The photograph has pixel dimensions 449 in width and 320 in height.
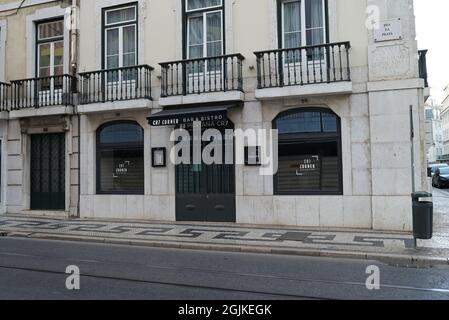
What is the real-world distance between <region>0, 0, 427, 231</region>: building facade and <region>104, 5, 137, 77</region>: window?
0.04 m

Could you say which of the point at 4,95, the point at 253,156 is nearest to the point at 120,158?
the point at 253,156

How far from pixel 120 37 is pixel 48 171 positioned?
5.49 metres

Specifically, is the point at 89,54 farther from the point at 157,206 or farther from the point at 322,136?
the point at 322,136

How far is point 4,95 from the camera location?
52.6 ft

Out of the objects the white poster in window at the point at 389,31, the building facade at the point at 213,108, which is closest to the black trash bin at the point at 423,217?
the building facade at the point at 213,108

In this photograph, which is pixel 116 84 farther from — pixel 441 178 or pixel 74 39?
pixel 441 178

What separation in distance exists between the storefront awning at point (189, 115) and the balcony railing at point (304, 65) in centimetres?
137

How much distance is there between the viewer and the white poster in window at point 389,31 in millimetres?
11578

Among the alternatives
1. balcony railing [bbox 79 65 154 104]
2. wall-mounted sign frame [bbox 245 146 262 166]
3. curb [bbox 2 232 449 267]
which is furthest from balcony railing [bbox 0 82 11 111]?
wall-mounted sign frame [bbox 245 146 262 166]

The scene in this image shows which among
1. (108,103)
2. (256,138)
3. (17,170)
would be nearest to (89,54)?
(108,103)

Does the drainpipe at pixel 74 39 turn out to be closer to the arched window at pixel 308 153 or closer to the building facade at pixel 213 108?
the building facade at pixel 213 108
